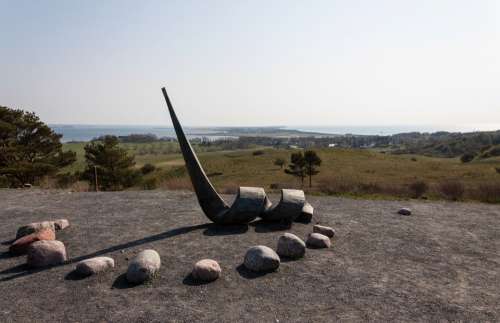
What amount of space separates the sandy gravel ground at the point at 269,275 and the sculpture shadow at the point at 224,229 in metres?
0.06

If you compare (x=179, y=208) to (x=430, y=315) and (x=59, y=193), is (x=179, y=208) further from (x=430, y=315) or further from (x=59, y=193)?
(x=430, y=315)

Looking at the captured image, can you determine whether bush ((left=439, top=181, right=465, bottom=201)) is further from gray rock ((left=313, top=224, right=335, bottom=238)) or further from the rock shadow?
the rock shadow

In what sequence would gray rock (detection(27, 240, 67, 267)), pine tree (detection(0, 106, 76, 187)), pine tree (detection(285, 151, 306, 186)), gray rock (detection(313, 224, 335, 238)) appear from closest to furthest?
gray rock (detection(27, 240, 67, 267))
gray rock (detection(313, 224, 335, 238))
pine tree (detection(0, 106, 76, 187))
pine tree (detection(285, 151, 306, 186))

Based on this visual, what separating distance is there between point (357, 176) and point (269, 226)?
32390 millimetres

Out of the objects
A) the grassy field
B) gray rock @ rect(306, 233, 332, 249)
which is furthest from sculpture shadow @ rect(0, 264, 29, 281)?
the grassy field

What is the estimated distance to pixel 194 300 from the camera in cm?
610

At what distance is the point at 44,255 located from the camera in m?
7.75

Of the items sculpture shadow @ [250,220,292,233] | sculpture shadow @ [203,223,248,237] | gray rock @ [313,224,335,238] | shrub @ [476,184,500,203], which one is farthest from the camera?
shrub @ [476,184,500,203]

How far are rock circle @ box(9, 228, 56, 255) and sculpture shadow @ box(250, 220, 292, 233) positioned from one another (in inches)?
202

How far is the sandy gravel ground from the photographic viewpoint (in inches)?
225

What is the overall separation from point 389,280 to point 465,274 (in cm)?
169

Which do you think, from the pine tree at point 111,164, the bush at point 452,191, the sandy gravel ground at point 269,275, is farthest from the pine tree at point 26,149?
the bush at point 452,191

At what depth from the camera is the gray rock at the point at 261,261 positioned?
7.20m

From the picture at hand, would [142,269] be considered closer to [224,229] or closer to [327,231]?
[224,229]
